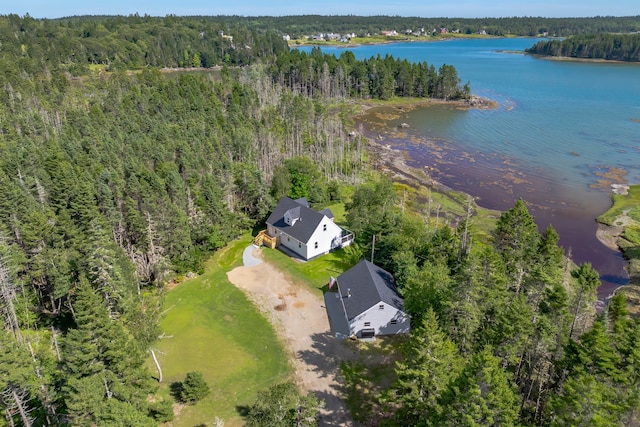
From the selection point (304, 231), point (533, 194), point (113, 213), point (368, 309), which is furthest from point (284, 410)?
point (533, 194)

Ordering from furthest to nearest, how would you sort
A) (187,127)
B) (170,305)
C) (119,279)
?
(187,127) → (170,305) → (119,279)

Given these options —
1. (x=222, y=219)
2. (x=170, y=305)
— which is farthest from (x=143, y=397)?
(x=222, y=219)

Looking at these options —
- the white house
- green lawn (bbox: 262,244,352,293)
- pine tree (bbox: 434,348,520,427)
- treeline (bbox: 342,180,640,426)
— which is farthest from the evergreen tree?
the white house

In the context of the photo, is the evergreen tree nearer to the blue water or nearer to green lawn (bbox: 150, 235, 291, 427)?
green lawn (bbox: 150, 235, 291, 427)

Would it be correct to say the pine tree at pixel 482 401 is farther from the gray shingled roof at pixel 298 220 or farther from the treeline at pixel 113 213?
the gray shingled roof at pixel 298 220

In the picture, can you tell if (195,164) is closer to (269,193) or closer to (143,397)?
(269,193)
